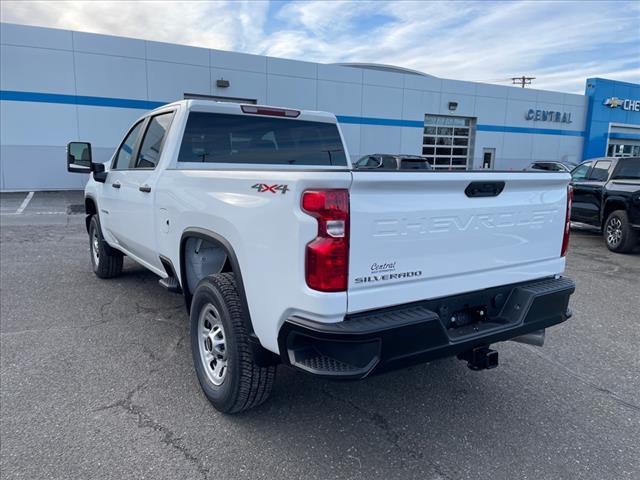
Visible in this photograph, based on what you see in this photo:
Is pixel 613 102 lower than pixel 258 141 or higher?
higher

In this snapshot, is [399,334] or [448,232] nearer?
[399,334]

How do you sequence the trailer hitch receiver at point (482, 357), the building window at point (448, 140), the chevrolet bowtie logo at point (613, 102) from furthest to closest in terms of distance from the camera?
the chevrolet bowtie logo at point (613, 102)
the building window at point (448, 140)
the trailer hitch receiver at point (482, 357)

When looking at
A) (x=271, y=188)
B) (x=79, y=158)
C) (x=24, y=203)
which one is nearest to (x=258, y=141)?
(x=271, y=188)

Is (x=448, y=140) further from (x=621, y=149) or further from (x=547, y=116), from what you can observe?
(x=621, y=149)

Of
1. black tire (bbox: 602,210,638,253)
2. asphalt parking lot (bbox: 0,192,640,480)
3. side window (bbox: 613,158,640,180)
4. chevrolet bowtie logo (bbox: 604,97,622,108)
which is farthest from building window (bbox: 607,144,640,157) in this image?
asphalt parking lot (bbox: 0,192,640,480)

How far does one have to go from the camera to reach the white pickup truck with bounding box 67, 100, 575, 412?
2.32 metres

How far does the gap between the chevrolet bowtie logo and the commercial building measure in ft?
2.83

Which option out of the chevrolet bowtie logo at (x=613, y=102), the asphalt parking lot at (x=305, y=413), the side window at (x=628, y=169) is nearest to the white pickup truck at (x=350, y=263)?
the asphalt parking lot at (x=305, y=413)

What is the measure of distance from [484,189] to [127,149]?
4.07m

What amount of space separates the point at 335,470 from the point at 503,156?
94.8 ft

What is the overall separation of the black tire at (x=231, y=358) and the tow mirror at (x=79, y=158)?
3380 mm

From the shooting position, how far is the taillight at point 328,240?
228 centimetres

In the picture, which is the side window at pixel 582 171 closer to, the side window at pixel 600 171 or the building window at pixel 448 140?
the side window at pixel 600 171

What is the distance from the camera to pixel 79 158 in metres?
5.71
